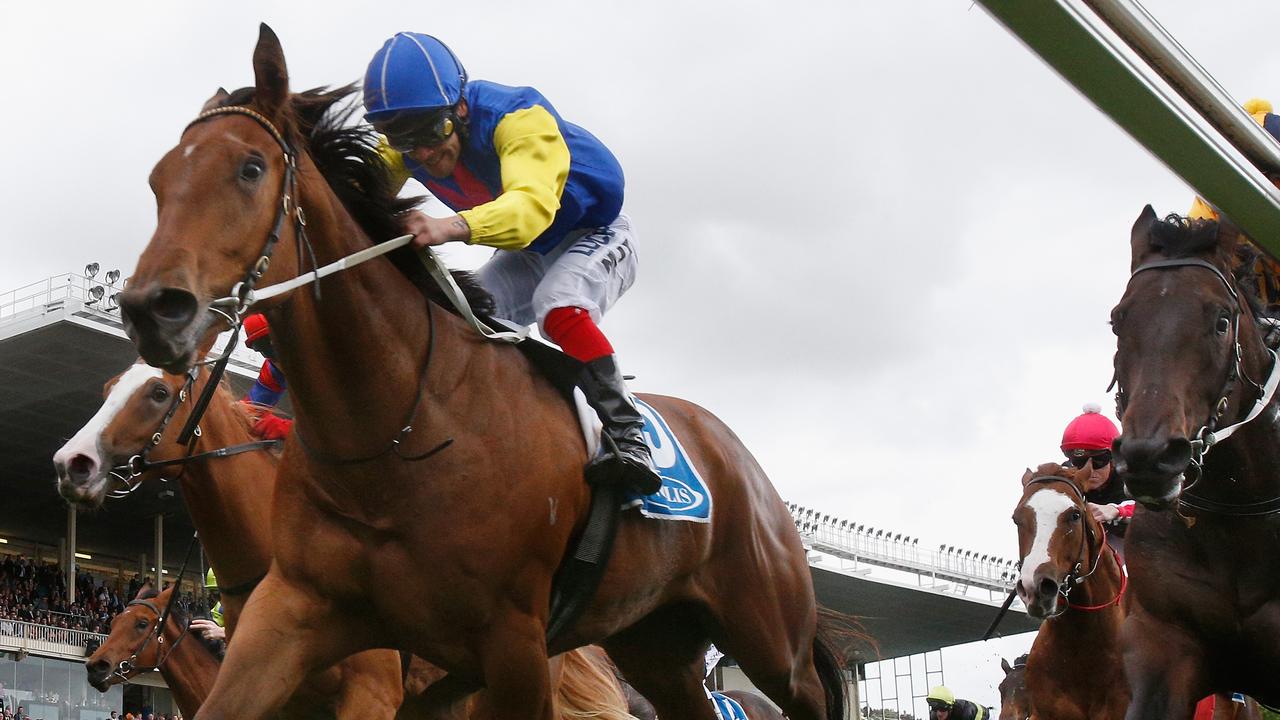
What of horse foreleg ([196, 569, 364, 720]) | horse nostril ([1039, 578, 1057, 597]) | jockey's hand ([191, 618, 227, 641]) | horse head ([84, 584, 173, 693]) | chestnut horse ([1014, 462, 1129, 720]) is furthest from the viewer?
horse head ([84, 584, 173, 693])

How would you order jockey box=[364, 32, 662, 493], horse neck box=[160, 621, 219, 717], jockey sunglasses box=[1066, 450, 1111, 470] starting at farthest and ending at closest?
1. horse neck box=[160, 621, 219, 717]
2. jockey sunglasses box=[1066, 450, 1111, 470]
3. jockey box=[364, 32, 662, 493]

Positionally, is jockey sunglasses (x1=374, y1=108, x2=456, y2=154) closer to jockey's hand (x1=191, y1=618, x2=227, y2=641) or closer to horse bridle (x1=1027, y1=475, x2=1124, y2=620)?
horse bridle (x1=1027, y1=475, x2=1124, y2=620)

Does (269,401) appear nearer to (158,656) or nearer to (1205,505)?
(158,656)

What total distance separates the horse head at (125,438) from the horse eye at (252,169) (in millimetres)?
3165

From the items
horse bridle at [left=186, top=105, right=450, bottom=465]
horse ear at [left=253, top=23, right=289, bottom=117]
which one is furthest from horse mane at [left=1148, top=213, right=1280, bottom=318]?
horse ear at [left=253, top=23, right=289, bottom=117]

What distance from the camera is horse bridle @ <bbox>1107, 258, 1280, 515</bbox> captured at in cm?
471

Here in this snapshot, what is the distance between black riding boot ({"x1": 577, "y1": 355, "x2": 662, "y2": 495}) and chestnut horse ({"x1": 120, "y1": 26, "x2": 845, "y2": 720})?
0.28 feet

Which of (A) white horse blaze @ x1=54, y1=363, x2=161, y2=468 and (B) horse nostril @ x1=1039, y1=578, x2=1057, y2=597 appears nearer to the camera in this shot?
(A) white horse blaze @ x1=54, y1=363, x2=161, y2=468

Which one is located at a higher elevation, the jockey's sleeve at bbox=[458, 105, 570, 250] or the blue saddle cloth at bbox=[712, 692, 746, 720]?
the jockey's sleeve at bbox=[458, 105, 570, 250]

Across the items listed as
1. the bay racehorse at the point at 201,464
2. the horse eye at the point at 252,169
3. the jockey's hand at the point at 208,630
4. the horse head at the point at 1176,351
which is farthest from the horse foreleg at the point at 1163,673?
the jockey's hand at the point at 208,630

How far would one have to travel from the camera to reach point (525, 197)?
451 cm

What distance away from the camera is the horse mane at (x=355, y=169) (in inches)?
174

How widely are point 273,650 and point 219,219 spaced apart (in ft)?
4.07

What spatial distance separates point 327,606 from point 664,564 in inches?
52.8
